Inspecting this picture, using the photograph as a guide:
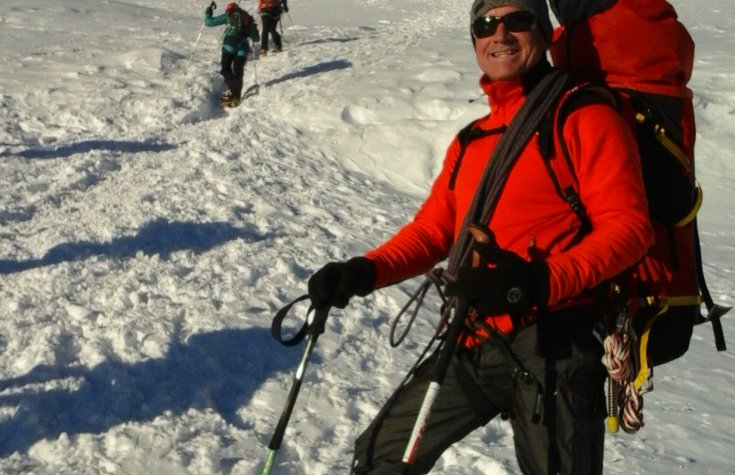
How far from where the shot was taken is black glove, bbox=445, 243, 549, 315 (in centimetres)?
218

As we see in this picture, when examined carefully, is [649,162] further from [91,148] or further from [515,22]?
[91,148]

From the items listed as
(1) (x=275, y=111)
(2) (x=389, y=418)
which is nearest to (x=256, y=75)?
(1) (x=275, y=111)

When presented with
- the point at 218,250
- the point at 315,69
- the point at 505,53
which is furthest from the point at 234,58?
the point at 505,53

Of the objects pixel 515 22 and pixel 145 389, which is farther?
pixel 145 389

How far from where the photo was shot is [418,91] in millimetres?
12758

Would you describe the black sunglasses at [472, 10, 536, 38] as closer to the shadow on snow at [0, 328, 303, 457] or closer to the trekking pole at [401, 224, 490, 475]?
the trekking pole at [401, 224, 490, 475]

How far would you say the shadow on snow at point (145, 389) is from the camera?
4.43 meters

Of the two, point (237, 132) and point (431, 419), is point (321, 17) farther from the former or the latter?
point (431, 419)

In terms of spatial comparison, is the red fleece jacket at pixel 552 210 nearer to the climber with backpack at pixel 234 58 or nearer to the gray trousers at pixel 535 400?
Result: the gray trousers at pixel 535 400

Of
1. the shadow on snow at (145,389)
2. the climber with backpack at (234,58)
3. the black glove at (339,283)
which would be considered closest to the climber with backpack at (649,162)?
the black glove at (339,283)

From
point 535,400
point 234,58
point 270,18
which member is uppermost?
point 535,400

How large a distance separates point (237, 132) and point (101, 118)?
2083 mm

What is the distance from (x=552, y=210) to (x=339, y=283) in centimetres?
68

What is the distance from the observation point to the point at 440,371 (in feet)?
8.03
